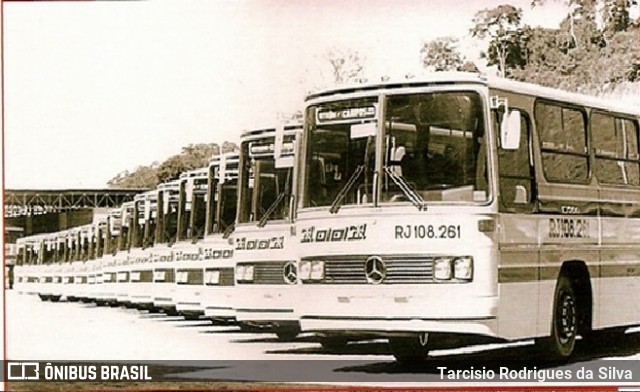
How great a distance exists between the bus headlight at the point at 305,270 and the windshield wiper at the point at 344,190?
0.38 m

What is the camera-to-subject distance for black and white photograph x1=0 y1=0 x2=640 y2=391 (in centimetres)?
729

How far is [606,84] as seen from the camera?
7.94 m

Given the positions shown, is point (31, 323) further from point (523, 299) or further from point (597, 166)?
point (597, 166)

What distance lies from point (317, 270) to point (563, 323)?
1.65 m

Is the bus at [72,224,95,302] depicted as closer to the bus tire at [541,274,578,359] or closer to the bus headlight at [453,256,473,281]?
the bus headlight at [453,256,473,281]

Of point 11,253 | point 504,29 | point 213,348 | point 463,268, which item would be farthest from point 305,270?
point 11,253

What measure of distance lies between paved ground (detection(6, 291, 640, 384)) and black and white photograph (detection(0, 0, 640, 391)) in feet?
0.05

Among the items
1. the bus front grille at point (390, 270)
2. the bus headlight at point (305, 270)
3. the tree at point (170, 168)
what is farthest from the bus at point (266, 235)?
the bus front grille at point (390, 270)

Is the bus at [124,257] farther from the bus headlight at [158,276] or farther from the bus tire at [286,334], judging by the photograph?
the bus tire at [286,334]

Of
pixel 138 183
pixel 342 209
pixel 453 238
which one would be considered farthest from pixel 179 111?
pixel 453 238

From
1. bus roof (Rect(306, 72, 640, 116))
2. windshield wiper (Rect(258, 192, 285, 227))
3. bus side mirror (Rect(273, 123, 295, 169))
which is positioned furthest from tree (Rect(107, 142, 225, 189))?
bus roof (Rect(306, 72, 640, 116))

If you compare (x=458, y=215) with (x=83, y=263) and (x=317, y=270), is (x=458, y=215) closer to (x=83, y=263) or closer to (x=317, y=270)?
(x=317, y=270)

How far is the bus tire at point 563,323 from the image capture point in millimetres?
7633

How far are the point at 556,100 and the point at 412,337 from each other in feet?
5.94
